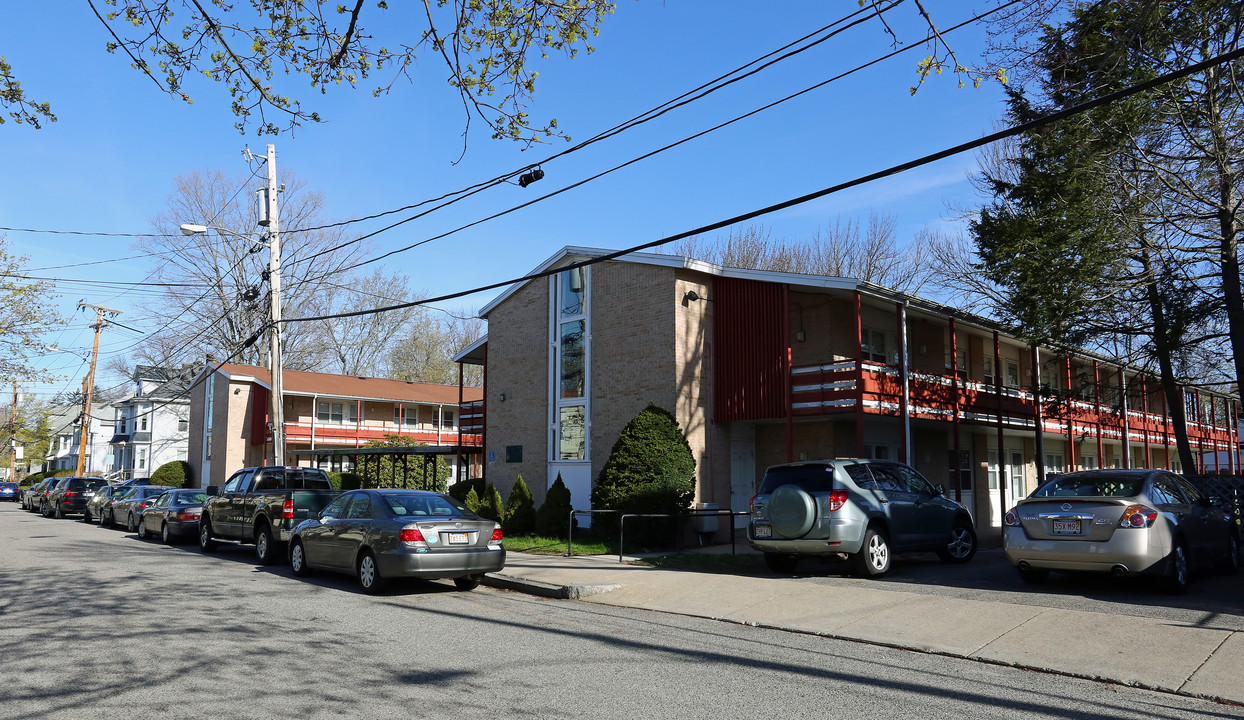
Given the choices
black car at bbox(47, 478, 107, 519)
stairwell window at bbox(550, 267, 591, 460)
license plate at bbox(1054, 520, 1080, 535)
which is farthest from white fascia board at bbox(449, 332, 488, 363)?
license plate at bbox(1054, 520, 1080, 535)

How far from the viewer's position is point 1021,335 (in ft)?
66.3

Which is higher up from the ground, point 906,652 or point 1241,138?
point 1241,138

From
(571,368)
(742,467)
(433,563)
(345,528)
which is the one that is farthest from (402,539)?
(571,368)

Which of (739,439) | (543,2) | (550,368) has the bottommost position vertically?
(739,439)

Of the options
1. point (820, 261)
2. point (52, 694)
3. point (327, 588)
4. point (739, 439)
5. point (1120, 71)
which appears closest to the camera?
point (52, 694)

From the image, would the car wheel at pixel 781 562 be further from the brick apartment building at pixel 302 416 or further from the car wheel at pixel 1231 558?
the brick apartment building at pixel 302 416

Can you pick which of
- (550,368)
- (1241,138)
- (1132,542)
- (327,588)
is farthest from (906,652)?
(550,368)

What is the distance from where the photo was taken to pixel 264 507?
647 inches

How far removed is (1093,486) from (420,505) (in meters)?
9.14

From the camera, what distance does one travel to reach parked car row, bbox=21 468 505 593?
11.8 m

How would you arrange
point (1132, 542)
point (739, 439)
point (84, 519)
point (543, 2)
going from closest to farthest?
point (543, 2) → point (1132, 542) → point (739, 439) → point (84, 519)

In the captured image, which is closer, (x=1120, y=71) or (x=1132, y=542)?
(x=1132, y=542)

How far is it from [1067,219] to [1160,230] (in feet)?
7.38

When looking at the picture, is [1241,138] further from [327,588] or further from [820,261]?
[820,261]
